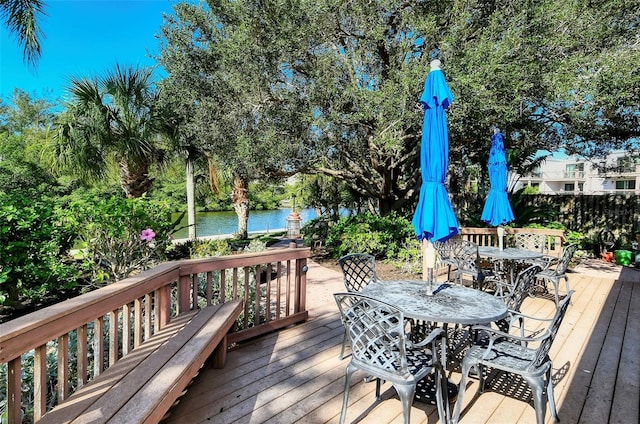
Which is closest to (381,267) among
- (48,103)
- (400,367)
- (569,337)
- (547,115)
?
(569,337)

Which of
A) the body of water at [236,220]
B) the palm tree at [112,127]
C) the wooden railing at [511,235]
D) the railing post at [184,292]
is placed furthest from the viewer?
the body of water at [236,220]

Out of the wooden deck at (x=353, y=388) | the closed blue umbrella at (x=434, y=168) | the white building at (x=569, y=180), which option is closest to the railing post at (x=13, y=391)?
the wooden deck at (x=353, y=388)

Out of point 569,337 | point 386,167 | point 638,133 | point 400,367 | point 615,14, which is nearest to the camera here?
point 400,367

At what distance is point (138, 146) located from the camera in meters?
7.56

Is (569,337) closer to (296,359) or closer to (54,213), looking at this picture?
(296,359)

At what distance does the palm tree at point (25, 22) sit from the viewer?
510cm

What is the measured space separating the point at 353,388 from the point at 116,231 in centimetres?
405

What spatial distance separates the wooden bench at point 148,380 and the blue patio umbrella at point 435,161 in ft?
5.48

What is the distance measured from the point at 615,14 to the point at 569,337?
5.12 metres

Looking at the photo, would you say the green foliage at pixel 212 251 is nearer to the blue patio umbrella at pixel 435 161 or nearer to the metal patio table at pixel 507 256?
the metal patio table at pixel 507 256

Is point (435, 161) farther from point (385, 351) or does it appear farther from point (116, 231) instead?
point (116, 231)

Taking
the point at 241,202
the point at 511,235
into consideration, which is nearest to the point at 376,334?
the point at 511,235

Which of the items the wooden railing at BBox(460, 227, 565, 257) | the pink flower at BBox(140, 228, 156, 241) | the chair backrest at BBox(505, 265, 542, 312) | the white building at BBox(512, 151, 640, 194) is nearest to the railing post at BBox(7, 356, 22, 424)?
the chair backrest at BBox(505, 265, 542, 312)

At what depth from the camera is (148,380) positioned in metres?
1.68
